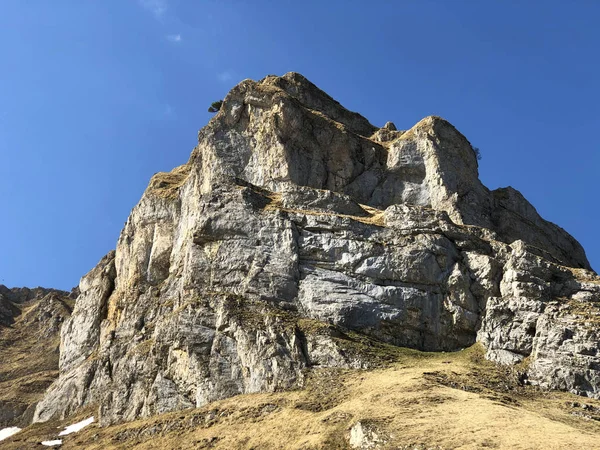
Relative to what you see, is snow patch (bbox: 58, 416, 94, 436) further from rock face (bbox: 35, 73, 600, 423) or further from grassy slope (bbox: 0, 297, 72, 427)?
grassy slope (bbox: 0, 297, 72, 427)

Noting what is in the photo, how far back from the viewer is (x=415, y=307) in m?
43.6

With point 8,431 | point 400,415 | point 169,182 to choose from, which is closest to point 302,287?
point 400,415

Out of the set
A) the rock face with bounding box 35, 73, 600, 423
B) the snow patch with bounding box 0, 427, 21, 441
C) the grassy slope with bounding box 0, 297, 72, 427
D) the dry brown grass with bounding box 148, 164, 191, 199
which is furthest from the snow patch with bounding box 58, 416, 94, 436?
the dry brown grass with bounding box 148, 164, 191, 199

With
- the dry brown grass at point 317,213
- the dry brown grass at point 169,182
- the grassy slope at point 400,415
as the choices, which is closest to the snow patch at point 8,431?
the grassy slope at point 400,415

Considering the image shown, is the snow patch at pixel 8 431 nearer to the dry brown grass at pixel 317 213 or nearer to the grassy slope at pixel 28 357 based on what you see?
the grassy slope at pixel 28 357

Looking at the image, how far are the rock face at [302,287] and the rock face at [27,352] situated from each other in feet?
22.6

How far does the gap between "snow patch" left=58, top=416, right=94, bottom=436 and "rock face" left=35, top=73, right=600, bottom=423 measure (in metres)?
2.99

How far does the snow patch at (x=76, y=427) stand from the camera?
49.6m

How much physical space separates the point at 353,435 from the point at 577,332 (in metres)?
17.6

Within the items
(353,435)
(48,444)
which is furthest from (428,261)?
(48,444)

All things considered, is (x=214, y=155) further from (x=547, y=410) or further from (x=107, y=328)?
(x=547, y=410)

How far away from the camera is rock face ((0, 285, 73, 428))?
66.7 meters

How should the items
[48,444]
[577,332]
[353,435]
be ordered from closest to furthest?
[353,435], [577,332], [48,444]

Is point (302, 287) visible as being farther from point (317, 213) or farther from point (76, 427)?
point (76, 427)
